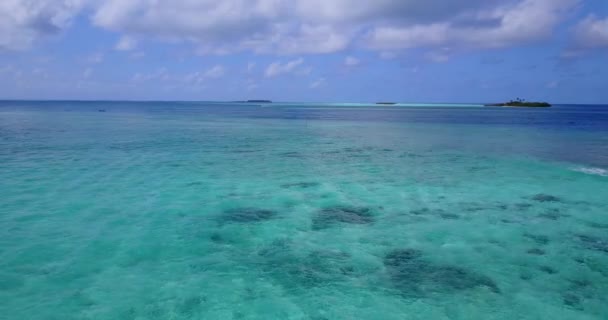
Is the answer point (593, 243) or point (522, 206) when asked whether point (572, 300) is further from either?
point (522, 206)

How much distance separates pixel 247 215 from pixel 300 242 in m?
2.87

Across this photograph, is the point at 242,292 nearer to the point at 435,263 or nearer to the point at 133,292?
the point at 133,292

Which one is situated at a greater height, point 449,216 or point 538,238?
point 449,216

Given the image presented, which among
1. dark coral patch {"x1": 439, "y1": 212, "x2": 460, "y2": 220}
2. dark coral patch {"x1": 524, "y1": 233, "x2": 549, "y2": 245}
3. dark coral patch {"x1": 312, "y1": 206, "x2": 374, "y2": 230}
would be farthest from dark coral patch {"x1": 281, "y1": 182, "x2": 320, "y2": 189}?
dark coral patch {"x1": 524, "y1": 233, "x2": 549, "y2": 245}

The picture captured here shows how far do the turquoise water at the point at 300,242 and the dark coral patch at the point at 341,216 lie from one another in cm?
9

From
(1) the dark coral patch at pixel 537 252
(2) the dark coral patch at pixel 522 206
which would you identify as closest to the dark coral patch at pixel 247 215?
(1) the dark coral patch at pixel 537 252

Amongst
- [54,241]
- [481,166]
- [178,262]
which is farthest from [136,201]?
[481,166]

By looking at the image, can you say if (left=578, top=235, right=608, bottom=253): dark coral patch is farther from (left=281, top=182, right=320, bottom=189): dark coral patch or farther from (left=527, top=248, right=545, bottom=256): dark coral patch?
(left=281, top=182, right=320, bottom=189): dark coral patch

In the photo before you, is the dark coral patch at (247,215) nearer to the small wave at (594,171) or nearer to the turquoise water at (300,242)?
the turquoise water at (300,242)

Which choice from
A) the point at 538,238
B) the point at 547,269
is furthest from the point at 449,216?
the point at 547,269

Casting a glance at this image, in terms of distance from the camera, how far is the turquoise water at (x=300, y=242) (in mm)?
7777

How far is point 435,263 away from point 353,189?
23.2ft

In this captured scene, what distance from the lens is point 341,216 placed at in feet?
42.5

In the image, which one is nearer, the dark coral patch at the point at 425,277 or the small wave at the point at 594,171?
the dark coral patch at the point at 425,277
